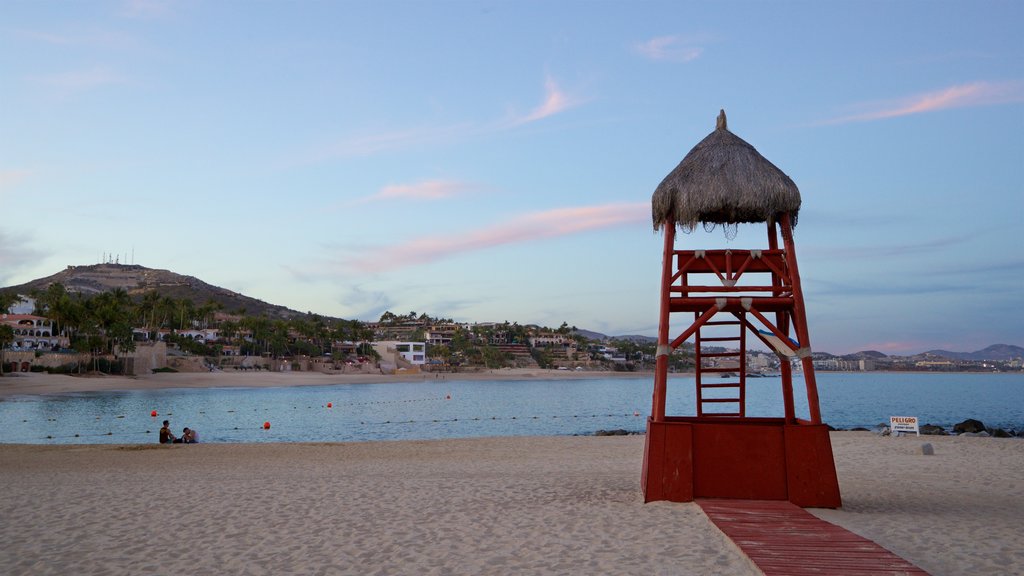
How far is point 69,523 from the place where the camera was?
8.99 metres

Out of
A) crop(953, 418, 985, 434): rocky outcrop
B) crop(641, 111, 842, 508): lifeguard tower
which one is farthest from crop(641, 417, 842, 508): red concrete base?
crop(953, 418, 985, 434): rocky outcrop

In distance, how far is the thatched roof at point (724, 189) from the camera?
964cm

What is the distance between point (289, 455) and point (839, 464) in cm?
1416

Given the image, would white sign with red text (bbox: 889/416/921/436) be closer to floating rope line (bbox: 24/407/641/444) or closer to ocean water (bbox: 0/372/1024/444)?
ocean water (bbox: 0/372/1024/444)

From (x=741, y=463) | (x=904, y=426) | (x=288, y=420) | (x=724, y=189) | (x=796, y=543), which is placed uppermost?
(x=724, y=189)

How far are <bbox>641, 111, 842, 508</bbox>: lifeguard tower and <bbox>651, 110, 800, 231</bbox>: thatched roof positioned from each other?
0.04 ft

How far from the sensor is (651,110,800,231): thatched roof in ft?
31.6

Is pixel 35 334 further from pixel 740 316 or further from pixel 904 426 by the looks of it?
pixel 740 316

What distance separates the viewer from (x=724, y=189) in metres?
9.62

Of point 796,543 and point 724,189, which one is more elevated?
point 724,189

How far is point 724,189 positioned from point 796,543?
4591mm

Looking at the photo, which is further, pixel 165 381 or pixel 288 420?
pixel 165 381

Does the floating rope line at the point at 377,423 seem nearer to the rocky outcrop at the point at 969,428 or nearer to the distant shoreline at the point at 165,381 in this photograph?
the rocky outcrop at the point at 969,428

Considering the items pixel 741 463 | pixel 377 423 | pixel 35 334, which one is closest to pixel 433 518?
pixel 741 463
